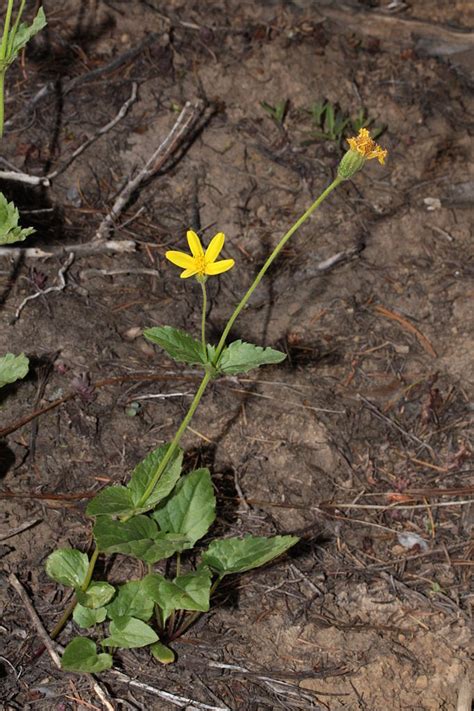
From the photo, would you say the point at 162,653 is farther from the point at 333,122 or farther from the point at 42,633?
the point at 333,122

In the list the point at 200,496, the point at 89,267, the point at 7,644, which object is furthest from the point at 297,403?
the point at 7,644

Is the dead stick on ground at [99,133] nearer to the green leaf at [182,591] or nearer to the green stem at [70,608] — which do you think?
the green stem at [70,608]

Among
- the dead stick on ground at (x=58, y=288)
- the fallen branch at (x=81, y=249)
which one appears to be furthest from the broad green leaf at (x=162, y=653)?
the fallen branch at (x=81, y=249)

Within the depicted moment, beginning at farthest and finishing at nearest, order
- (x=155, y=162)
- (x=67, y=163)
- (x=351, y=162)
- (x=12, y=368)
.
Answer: (x=155, y=162), (x=67, y=163), (x=12, y=368), (x=351, y=162)

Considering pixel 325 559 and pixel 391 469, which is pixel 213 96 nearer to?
pixel 391 469

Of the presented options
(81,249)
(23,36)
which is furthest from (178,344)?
(81,249)

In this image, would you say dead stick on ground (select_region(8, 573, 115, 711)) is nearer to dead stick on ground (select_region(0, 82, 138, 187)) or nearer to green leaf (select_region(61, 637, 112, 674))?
green leaf (select_region(61, 637, 112, 674))

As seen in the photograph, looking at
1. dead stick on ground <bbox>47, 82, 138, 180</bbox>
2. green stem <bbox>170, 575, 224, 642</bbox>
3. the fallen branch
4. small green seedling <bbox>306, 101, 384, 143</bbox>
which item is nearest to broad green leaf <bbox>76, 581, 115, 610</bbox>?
green stem <bbox>170, 575, 224, 642</bbox>
